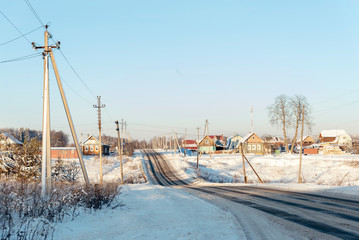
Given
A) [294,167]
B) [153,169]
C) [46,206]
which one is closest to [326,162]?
[294,167]

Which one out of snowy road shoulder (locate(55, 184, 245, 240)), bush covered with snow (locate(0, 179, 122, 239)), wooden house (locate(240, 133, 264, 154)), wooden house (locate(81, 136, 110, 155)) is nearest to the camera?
bush covered with snow (locate(0, 179, 122, 239))

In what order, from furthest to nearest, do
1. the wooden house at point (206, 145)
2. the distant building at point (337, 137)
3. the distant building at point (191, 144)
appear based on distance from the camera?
the distant building at point (191, 144)
the wooden house at point (206, 145)
the distant building at point (337, 137)

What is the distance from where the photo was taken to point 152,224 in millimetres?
7961

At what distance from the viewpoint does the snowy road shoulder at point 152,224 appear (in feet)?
22.3

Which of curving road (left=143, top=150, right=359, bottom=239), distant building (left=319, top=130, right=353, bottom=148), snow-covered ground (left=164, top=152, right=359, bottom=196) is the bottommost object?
snow-covered ground (left=164, top=152, right=359, bottom=196)

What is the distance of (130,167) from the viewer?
5091 centimetres

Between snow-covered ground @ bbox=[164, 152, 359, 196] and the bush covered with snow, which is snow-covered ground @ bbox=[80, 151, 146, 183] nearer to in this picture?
snow-covered ground @ bbox=[164, 152, 359, 196]

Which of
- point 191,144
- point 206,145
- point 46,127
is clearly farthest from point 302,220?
point 191,144

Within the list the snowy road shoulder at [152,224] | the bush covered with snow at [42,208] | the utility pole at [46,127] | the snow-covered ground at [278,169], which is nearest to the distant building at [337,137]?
the snow-covered ground at [278,169]

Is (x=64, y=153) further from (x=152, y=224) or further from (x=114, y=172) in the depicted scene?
(x=152, y=224)

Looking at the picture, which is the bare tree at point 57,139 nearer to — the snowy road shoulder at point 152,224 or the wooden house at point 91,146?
the wooden house at point 91,146

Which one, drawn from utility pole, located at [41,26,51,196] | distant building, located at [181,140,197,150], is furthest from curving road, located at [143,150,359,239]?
distant building, located at [181,140,197,150]

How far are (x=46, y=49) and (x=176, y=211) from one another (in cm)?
1048

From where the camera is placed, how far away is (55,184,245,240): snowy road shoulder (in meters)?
6.80
